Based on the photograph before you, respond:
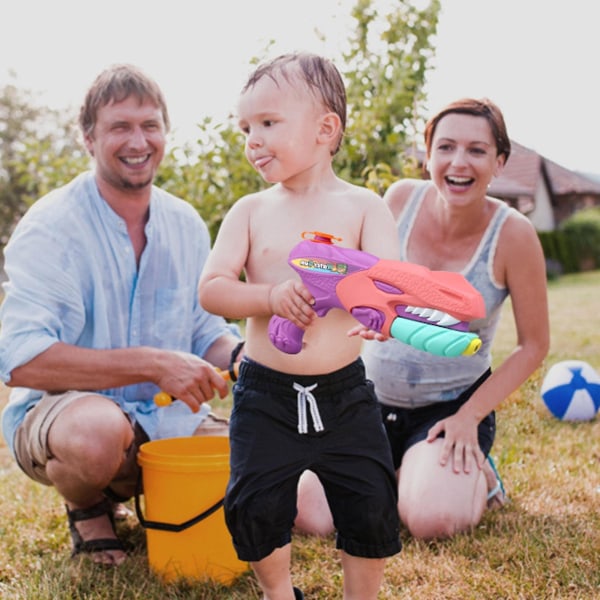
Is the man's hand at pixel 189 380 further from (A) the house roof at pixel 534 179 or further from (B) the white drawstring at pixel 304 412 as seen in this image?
(A) the house roof at pixel 534 179

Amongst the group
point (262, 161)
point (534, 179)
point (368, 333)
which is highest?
point (262, 161)

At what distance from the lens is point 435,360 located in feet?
10.4

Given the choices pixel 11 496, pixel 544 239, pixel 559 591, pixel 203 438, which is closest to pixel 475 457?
pixel 559 591

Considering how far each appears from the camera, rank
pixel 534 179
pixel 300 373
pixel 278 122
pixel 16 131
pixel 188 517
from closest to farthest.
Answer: pixel 278 122
pixel 300 373
pixel 188 517
pixel 16 131
pixel 534 179

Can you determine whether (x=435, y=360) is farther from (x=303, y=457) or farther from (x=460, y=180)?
(x=303, y=457)

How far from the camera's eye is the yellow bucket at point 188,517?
2.56 m

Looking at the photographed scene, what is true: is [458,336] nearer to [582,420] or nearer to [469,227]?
[469,227]

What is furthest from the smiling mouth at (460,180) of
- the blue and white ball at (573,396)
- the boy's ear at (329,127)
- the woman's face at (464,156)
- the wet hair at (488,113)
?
the blue and white ball at (573,396)

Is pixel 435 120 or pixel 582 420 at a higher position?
pixel 435 120

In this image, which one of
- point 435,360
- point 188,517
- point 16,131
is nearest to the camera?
point 188,517

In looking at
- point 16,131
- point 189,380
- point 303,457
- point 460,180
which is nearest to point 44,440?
point 189,380

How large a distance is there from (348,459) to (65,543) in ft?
4.67

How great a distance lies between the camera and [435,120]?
3.08 metres

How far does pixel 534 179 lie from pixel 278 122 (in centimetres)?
3083
